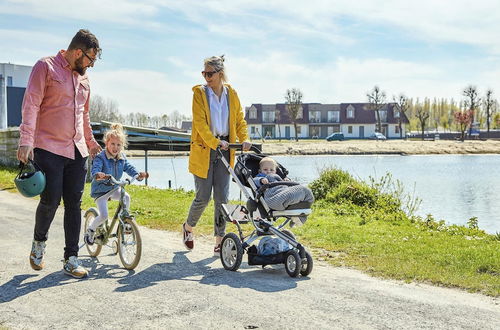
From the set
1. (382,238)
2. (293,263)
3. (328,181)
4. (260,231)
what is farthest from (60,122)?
(328,181)

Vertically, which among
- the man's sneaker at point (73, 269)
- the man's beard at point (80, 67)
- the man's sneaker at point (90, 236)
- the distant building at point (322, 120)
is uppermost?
the distant building at point (322, 120)

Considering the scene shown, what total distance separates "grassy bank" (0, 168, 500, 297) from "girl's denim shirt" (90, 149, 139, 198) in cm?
252

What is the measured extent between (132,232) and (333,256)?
2.52m

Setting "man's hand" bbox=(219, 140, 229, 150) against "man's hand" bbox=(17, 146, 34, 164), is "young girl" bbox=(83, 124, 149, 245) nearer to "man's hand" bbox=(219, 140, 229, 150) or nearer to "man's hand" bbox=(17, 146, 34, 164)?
"man's hand" bbox=(219, 140, 229, 150)

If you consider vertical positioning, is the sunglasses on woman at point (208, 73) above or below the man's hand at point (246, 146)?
above

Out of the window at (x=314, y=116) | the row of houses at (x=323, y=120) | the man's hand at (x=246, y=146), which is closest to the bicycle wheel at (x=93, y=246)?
the man's hand at (x=246, y=146)

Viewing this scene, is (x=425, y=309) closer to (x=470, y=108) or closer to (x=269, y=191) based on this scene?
(x=269, y=191)

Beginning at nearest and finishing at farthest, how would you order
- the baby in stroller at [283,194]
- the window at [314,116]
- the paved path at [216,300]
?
1. the paved path at [216,300]
2. the baby in stroller at [283,194]
3. the window at [314,116]

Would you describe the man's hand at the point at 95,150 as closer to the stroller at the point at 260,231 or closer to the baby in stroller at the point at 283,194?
the stroller at the point at 260,231

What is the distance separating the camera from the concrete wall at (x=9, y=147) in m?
25.1

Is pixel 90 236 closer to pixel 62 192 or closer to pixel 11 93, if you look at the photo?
pixel 62 192

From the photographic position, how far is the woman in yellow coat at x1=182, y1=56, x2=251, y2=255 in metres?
7.19

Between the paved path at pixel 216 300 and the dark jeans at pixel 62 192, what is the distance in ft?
1.47

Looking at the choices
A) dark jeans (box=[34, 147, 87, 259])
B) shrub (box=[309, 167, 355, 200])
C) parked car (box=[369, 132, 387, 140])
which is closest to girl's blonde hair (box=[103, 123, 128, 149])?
→ dark jeans (box=[34, 147, 87, 259])
